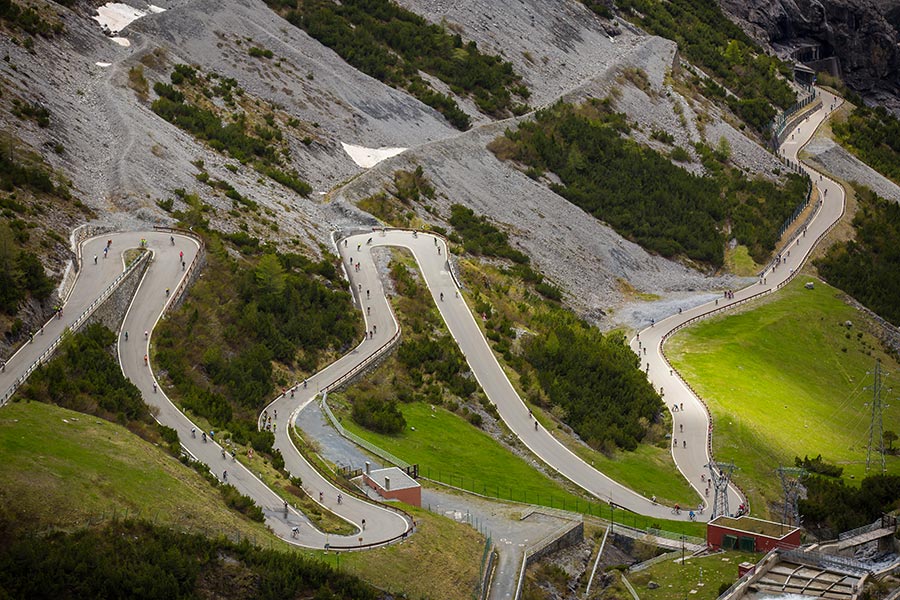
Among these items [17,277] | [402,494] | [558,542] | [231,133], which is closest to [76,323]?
[17,277]

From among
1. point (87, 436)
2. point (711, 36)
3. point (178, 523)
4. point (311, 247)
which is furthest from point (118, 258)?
point (711, 36)

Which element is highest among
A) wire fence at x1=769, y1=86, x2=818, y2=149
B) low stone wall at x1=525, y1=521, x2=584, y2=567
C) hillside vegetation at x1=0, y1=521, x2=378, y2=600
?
hillside vegetation at x1=0, y1=521, x2=378, y2=600

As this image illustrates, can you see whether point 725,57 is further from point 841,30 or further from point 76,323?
point 76,323

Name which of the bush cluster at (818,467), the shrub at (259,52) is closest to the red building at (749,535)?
the bush cluster at (818,467)

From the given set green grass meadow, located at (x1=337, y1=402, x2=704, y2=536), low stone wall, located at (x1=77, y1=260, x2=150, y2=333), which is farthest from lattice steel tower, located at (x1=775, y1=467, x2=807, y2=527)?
low stone wall, located at (x1=77, y1=260, x2=150, y2=333)

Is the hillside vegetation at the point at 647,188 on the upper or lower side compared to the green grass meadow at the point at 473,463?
lower

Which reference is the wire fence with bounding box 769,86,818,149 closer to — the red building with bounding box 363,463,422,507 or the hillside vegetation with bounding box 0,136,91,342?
the hillside vegetation with bounding box 0,136,91,342

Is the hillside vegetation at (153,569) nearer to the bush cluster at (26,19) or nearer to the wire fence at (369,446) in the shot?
the wire fence at (369,446)

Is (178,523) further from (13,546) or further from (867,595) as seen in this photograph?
(867,595)
